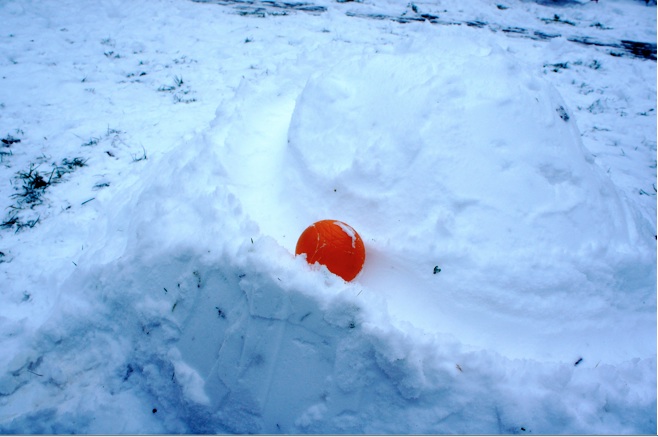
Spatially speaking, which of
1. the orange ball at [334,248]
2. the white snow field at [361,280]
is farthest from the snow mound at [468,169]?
the orange ball at [334,248]

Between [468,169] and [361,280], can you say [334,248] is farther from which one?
[468,169]

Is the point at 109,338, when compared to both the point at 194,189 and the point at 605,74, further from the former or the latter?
the point at 605,74

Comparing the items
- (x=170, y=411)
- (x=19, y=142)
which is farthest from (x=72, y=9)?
(x=170, y=411)

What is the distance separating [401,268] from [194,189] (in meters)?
1.27

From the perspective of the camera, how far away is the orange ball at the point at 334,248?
71.0 inches

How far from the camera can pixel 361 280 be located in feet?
6.59

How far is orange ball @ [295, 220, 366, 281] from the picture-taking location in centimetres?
180

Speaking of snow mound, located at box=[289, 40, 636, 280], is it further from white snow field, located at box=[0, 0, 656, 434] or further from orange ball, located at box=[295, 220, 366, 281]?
orange ball, located at box=[295, 220, 366, 281]

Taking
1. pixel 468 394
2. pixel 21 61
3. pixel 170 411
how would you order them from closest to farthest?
pixel 468 394 → pixel 170 411 → pixel 21 61

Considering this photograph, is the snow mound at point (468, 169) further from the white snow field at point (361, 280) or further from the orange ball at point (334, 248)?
the orange ball at point (334, 248)

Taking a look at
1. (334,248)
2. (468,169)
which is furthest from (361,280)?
(468,169)

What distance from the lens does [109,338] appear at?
198 cm

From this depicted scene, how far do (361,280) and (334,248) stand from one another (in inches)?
12.3

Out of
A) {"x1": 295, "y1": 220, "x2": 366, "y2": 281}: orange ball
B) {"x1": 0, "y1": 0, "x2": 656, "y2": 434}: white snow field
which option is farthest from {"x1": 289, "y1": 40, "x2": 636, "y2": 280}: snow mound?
{"x1": 295, "y1": 220, "x2": 366, "y2": 281}: orange ball
